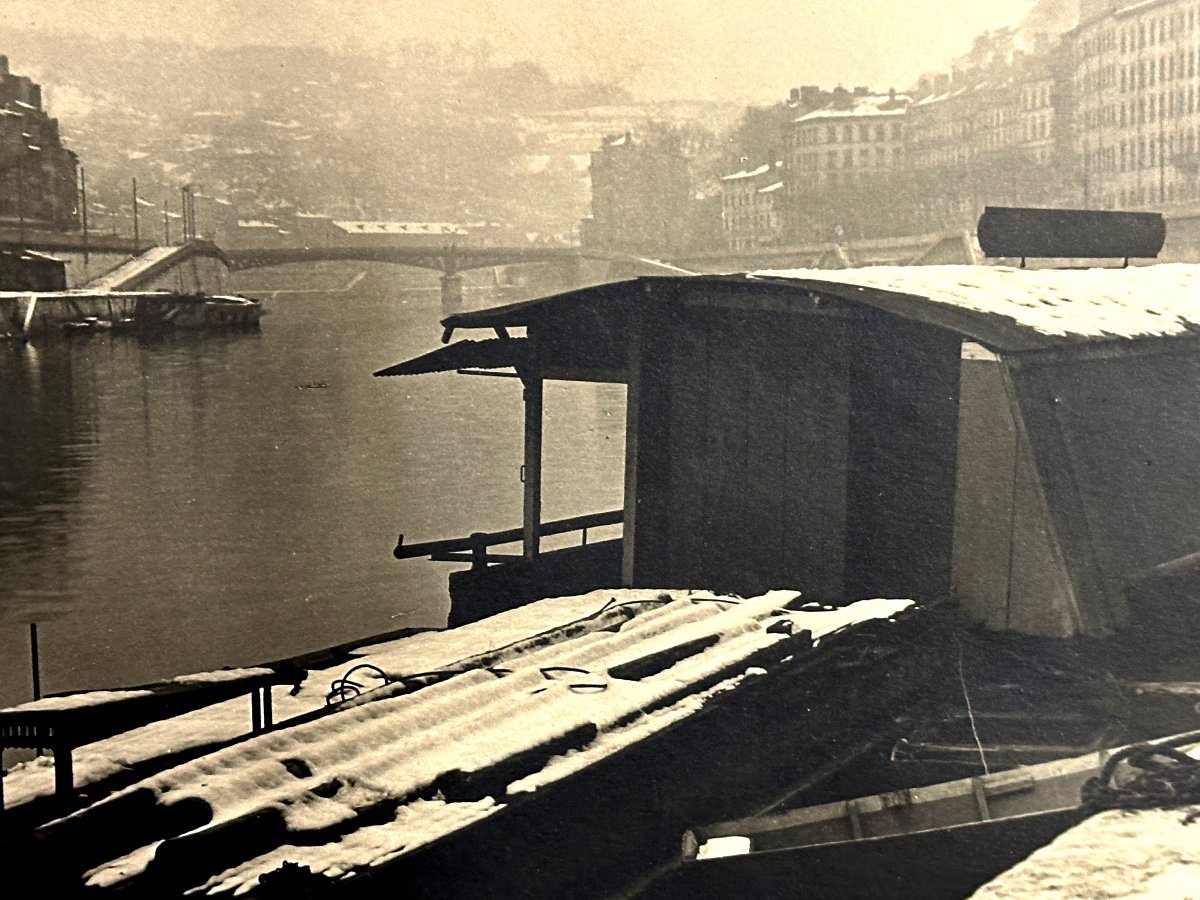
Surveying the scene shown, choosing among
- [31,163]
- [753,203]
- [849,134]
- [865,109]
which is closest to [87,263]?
[31,163]

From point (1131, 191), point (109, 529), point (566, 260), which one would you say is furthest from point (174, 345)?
point (1131, 191)

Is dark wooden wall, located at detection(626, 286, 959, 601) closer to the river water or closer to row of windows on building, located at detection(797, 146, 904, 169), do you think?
the river water

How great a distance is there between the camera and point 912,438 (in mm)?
10578

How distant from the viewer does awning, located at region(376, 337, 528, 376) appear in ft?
44.4

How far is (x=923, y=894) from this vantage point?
7566mm

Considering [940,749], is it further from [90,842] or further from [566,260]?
→ [566,260]

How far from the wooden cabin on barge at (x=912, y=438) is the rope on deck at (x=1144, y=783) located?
5.93 feet

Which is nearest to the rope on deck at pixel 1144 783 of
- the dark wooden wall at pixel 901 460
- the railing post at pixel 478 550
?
the dark wooden wall at pixel 901 460

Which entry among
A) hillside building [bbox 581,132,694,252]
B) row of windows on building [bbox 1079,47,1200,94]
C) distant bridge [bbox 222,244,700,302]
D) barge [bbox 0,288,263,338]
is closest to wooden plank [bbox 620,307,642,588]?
distant bridge [bbox 222,244,700,302]

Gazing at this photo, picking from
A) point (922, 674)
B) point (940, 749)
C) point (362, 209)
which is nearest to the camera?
point (940, 749)

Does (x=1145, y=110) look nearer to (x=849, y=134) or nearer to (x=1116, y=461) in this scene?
(x=849, y=134)

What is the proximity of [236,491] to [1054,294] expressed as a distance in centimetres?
2283

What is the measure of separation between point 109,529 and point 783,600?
20.3 meters

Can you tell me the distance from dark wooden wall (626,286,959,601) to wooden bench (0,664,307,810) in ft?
14.3
